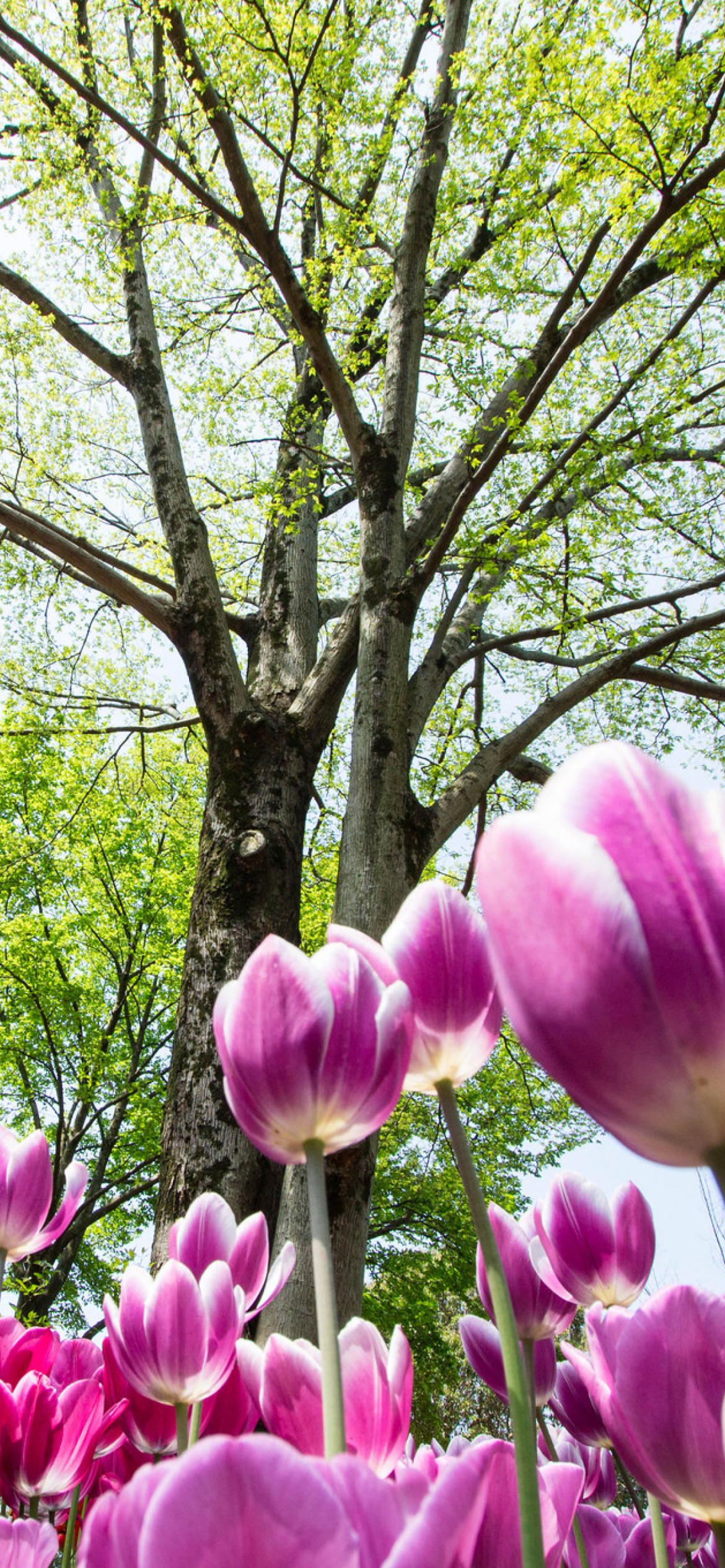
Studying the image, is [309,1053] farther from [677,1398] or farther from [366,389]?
[366,389]

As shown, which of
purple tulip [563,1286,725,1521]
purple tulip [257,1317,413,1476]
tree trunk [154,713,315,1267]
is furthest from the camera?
tree trunk [154,713,315,1267]

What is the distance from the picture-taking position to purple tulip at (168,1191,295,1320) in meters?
0.60

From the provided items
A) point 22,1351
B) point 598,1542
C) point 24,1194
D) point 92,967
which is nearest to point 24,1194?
point 24,1194

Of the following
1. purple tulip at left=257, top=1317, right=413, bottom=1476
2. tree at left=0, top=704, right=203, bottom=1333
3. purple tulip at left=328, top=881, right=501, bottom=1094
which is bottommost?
purple tulip at left=257, top=1317, right=413, bottom=1476

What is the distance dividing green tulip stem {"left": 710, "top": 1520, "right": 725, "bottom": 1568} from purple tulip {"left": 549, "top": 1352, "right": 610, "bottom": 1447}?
0.40 meters

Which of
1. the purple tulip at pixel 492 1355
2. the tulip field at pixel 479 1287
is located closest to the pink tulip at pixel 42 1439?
the tulip field at pixel 479 1287

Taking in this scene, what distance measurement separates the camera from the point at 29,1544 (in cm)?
52

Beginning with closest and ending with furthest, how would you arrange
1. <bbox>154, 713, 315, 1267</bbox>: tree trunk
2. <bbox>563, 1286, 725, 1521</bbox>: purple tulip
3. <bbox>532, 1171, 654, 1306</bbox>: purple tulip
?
<bbox>563, 1286, 725, 1521</bbox>: purple tulip < <bbox>532, 1171, 654, 1306</bbox>: purple tulip < <bbox>154, 713, 315, 1267</bbox>: tree trunk

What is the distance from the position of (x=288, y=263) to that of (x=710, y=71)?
167 cm

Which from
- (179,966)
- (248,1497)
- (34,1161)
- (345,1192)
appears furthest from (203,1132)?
(179,966)

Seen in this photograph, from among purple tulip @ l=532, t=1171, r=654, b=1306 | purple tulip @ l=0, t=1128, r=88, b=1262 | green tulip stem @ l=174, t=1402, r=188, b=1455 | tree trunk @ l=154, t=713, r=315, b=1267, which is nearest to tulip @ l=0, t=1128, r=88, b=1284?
purple tulip @ l=0, t=1128, r=88, b=1262

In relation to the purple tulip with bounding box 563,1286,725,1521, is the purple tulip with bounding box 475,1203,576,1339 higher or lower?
higher

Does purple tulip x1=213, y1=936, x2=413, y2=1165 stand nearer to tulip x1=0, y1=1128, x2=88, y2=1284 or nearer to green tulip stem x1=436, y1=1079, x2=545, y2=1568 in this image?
green tulip stem x1=436, y1=1079, x2=545, y2=1568

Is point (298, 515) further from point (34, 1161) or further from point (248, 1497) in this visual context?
point (248, 1497)
